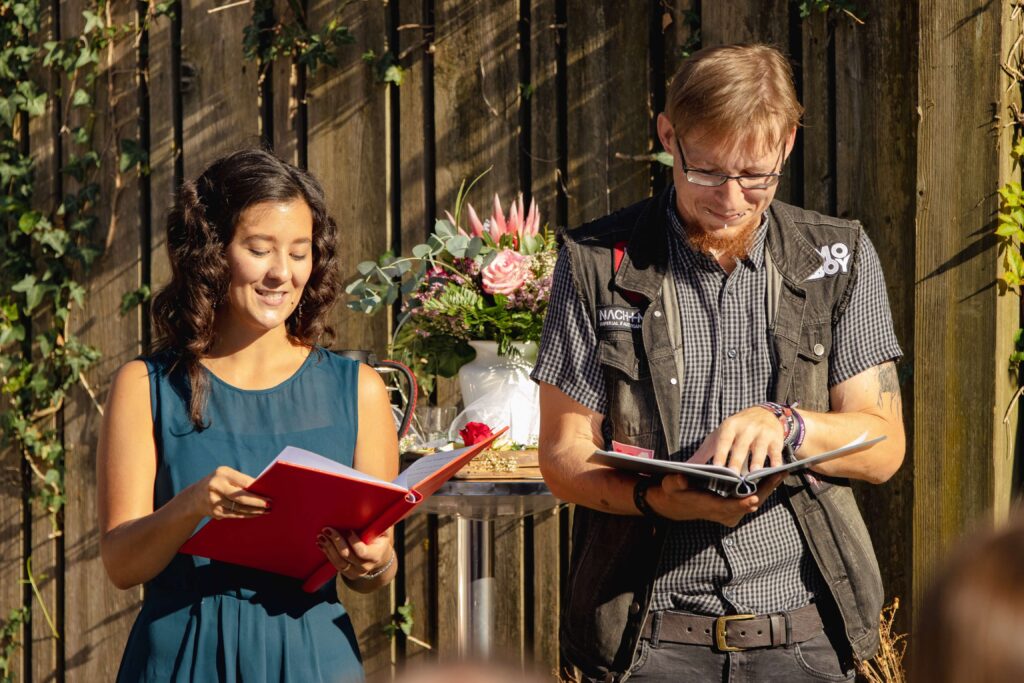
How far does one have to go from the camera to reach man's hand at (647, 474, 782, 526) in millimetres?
1851

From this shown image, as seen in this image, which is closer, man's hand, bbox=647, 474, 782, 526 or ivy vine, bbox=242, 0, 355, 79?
man's hand, bbox=647, 474, 782, 526


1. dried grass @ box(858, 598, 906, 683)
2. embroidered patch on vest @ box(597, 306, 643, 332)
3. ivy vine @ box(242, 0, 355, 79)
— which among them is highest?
ivy vine @ box(242, 0, 355, 79)

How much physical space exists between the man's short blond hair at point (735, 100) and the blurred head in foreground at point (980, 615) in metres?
1.28

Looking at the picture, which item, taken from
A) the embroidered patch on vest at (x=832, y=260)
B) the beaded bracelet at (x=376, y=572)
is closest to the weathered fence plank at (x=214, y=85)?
the beaded bracelet at (x=376, y=572)

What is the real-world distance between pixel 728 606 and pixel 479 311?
3.50ft

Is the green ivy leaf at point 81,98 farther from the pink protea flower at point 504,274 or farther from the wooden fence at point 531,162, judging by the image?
the pink protea flower at point 504,274

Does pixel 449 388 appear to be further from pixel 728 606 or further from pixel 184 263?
pixel 728 606

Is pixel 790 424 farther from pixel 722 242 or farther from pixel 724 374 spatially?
pixel 722 242

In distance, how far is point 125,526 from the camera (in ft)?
6.87

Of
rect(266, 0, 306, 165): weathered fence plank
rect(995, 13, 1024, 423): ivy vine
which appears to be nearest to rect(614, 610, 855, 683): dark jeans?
rect(995, 13, 1024, 423): ivy vine

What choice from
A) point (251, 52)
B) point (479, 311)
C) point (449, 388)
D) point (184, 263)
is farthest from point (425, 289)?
point (251, 52)

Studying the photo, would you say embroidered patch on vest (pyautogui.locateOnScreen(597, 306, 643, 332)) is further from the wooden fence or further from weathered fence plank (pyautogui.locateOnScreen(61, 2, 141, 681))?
weathered fence plank (pyautogui.locateOnScreen(61, 2, 141, 681))

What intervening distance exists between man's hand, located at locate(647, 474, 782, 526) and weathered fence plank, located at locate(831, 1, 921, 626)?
4.80ft

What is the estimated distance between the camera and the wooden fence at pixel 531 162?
3.04 m
